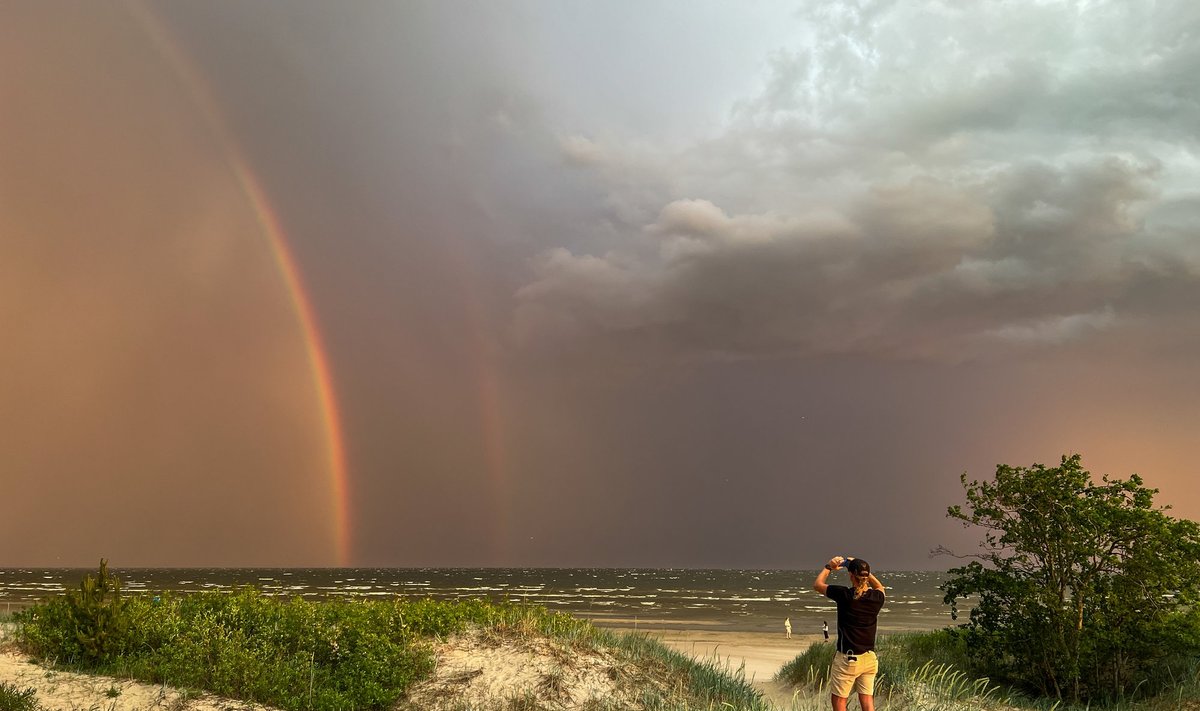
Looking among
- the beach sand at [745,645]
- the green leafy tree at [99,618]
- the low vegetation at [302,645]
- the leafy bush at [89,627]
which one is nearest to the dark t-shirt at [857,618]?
the low vegetation at [302,645]

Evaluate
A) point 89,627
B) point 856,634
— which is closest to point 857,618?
point 856,634

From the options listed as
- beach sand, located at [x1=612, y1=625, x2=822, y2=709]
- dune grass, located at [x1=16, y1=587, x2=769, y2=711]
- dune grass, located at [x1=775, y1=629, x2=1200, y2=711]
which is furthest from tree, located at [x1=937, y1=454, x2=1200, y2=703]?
beach sand, located at [x1=612, y1=625, x2=822, y2=709]

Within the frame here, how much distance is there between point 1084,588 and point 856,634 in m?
9.02

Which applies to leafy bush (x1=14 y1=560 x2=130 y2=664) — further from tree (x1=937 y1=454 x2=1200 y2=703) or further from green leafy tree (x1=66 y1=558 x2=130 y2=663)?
tree (x1=937 y1=454 x2=1200 y2=703)

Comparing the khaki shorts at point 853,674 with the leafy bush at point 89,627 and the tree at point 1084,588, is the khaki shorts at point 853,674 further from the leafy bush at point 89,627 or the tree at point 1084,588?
the leafy bush at point 89,627

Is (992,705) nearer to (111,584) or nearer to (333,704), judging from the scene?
(333,704)

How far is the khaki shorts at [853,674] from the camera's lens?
9.81 meters

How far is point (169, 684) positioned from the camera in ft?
42.1

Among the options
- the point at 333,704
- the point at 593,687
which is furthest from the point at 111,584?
the point at 593,687

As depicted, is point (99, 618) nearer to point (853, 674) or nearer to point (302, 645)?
point (302, 645)

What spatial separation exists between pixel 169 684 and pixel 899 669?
1314 centimetres

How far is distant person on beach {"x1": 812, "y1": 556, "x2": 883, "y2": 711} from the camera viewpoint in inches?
386

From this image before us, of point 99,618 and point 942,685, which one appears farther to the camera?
point 99,618

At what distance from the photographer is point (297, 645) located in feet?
46.1
